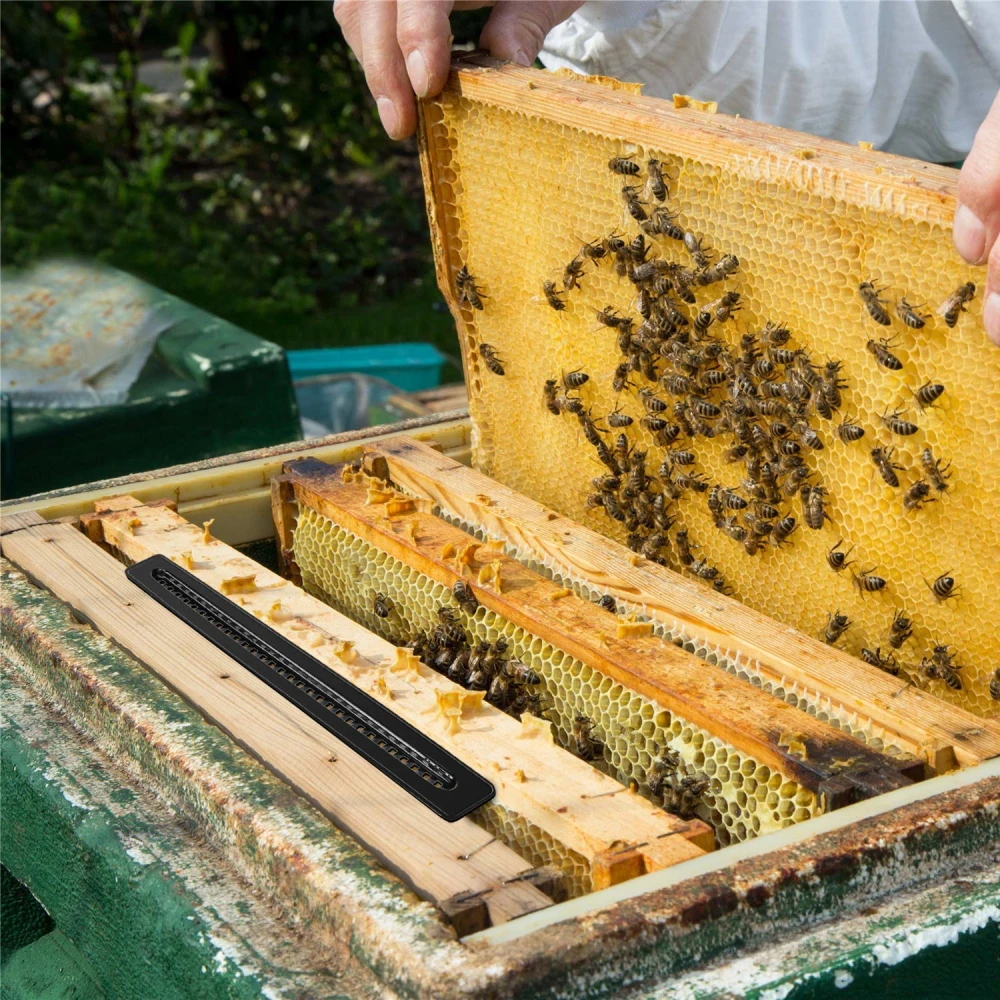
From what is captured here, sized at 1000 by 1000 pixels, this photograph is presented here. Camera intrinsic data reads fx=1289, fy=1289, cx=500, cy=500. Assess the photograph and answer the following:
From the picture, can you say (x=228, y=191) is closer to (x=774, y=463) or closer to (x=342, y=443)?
(x=342, y=443)

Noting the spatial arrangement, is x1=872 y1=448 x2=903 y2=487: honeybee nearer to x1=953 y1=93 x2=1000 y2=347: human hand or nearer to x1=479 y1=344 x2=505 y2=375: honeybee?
x1=953 y1=93 x2=1000 y2=347: human hand

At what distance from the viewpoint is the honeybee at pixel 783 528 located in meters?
2.10

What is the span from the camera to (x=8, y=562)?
2383mm

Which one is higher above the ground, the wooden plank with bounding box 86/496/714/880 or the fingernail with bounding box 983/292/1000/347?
the fingernail with bounding box 983/292/1000/347

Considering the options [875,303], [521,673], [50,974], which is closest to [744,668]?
[521,673]

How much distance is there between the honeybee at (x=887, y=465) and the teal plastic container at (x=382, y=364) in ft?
15.5

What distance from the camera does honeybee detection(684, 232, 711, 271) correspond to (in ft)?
6.75

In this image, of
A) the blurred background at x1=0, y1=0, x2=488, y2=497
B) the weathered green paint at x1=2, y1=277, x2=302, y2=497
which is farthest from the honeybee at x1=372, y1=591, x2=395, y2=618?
the blurred background at x1=0, y1=0, x2=488, y2=497

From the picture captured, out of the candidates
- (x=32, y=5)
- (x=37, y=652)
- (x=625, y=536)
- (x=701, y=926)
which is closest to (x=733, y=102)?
(x=625, y=536)

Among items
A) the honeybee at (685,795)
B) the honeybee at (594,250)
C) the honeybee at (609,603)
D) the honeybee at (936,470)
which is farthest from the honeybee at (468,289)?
the honeybee at (685,795)

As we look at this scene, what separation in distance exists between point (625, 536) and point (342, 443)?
2.41ft

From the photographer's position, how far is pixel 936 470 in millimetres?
1829

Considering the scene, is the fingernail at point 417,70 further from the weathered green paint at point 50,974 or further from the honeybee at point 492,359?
the weathered green paint at point 50,974

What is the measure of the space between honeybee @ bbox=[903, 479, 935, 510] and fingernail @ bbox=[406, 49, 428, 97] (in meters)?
1.16
